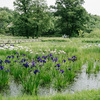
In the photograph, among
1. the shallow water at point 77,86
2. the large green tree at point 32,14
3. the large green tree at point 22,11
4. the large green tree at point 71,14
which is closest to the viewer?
the shallow water at point 77,86

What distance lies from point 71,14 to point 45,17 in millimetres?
12127

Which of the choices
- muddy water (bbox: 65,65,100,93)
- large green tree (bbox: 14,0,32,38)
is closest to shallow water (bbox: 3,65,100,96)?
muddy water (bbox: 65,65,100,93)

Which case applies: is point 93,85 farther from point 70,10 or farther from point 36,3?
point 70,10

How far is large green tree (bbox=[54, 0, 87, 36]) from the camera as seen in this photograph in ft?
125

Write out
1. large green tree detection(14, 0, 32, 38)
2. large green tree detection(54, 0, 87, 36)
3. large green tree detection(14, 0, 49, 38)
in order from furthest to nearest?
→ large green tree detection(54, 0, 87, 36) → large green tree detection(14, 0, 32, 38) → large green tree detection(14, 0, 49, 38)

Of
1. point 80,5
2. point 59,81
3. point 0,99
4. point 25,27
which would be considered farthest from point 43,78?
point 80,5

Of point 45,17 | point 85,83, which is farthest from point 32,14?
point 85,83

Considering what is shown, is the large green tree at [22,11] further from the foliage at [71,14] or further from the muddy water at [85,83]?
the muddy water at [85,83]

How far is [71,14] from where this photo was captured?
122ft

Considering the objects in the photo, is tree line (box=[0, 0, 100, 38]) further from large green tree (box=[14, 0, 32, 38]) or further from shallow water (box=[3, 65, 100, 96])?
shallow water (box=[3, 65, 100, 96])

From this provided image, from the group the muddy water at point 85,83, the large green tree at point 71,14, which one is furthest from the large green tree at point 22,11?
the muddy water at point 85,83

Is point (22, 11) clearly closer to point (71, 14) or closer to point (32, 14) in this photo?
point (32, 14)

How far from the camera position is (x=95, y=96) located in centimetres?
301

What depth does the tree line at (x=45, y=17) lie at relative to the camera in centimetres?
2880
